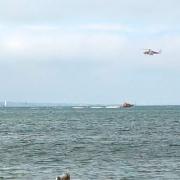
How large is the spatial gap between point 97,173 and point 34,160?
34.0 feet

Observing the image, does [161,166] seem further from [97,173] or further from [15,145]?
[15,145]

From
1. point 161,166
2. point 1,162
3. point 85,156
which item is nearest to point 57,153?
point 85,156

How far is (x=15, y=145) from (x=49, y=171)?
88.0 ft

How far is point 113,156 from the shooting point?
56.9m

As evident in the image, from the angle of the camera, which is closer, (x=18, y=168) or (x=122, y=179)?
(x=122, y=179)

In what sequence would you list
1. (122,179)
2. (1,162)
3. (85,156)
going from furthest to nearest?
(85,156), (1,162), (122,179)

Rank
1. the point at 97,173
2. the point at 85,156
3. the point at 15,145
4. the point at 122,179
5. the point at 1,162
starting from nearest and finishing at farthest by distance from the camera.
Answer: the point at 122,179
the point at 97,173
the point at 1,162
the point at 85,156
the point at 15,145

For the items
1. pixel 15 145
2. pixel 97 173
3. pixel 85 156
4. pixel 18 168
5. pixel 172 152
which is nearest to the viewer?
pixel 97 173

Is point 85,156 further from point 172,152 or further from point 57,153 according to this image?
point 172,152

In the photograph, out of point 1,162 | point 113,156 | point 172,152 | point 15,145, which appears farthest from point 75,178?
point 15,145

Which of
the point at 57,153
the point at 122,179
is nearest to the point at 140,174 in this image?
the point at 122,179

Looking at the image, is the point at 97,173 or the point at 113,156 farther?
the point at 113,156

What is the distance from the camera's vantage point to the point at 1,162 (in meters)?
51.9

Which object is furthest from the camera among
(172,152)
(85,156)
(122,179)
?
(172,152)
